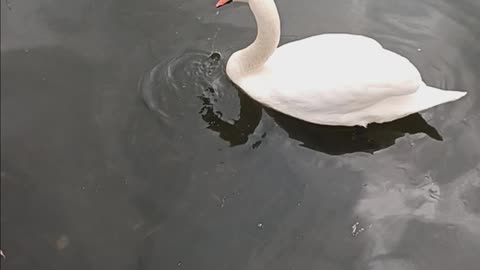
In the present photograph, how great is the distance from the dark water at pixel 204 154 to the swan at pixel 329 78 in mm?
139

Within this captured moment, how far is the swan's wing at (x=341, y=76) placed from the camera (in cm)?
312

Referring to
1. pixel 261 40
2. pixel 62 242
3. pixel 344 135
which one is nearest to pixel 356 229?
pixel 344 135

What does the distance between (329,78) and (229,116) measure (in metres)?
0.49

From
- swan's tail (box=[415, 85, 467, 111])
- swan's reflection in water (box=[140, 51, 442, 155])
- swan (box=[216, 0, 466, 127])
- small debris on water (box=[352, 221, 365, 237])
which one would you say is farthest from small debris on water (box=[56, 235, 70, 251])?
swan's tail (box=[415, 85, 467, 111])

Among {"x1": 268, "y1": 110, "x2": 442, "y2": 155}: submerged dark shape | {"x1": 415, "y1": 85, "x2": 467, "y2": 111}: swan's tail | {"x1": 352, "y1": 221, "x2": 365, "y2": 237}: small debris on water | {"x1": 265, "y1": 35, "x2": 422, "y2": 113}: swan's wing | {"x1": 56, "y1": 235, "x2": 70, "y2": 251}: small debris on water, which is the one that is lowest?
{"x1": 56, "y1": 235, "x2": 70, "y2": 251}: small debris on water

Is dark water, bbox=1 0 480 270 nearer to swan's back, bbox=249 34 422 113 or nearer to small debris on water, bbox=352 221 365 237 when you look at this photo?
small debris on water, bbox=352 221 365 237

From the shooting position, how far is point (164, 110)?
3.38 metres

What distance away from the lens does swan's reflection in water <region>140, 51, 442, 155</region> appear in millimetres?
3363

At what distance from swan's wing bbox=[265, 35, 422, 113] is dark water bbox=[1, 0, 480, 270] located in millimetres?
219

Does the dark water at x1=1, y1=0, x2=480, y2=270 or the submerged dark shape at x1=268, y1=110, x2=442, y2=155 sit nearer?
the dark water at x1=1, y1=0, x2=480, y2=270

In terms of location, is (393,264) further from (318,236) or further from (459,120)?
(459,120)

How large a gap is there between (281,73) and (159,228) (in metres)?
0.77

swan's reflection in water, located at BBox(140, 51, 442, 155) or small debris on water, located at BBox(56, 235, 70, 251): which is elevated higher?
swan's reflection in water, located at BBox(140, 51, 442, 155)

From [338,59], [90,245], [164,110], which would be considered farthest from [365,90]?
[90,245]
